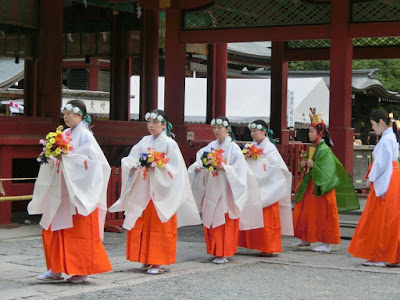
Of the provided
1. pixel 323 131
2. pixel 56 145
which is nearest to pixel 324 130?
pixel 323 131

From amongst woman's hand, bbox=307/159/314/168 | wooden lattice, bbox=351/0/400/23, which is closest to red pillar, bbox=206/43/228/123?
wooden lattice, bbox=351/0/400/23

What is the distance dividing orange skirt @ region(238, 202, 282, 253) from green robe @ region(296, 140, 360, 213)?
2.39 ft

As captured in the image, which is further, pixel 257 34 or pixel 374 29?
pixel 257 34

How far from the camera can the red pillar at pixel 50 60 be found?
45.7 ft

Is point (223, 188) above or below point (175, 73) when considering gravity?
below

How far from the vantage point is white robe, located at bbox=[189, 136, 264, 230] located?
378 inches

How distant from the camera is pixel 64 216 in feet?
25.1

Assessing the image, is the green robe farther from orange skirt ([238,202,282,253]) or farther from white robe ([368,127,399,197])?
white robe ([368,127,399,197])

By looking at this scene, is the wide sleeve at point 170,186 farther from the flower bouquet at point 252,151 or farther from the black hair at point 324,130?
the black hair at point 324,130

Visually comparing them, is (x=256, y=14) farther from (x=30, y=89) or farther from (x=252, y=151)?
(x=30, y=89)

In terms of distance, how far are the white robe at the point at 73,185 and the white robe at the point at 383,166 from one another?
332 cm

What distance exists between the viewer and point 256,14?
13.2m

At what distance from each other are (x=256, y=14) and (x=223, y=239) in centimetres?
494

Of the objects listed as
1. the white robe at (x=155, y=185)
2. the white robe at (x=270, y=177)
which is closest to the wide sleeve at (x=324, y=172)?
the white robe at (x=270, y=177)
